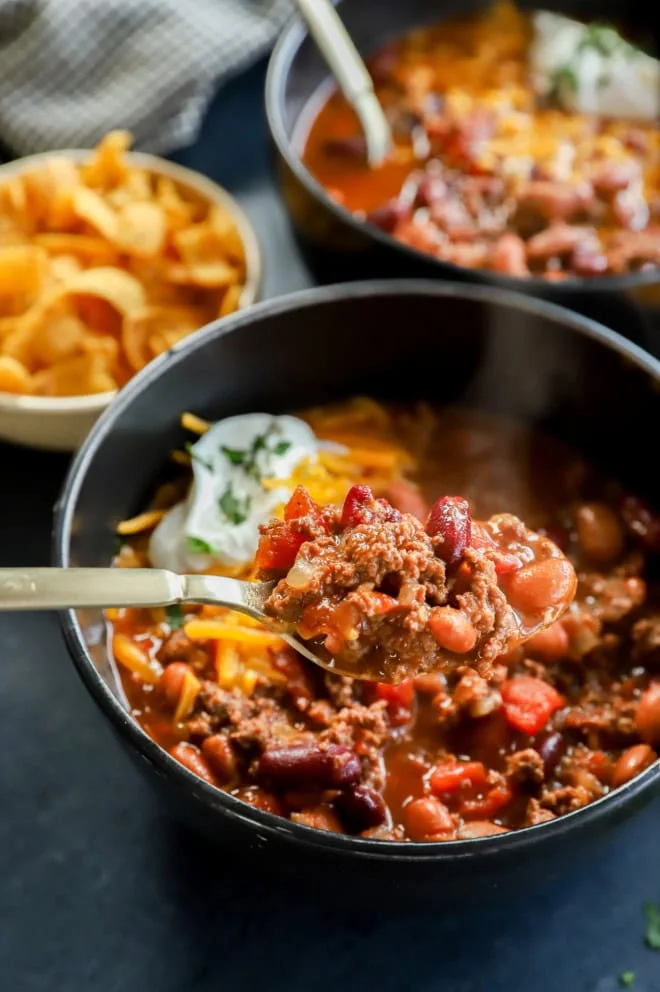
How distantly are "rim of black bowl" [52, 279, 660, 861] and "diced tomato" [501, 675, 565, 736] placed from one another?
371 mm

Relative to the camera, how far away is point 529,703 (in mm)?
2020

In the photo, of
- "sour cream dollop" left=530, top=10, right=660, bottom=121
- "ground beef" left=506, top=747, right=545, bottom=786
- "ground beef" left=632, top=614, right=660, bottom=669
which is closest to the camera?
"ground beef" left=506, top=747, right=545, bottom=786

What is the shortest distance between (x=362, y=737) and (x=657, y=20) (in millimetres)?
2784

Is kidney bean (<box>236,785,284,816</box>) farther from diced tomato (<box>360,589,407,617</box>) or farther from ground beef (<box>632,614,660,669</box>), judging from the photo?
ground beef (<box>632,614,660,669</box>)

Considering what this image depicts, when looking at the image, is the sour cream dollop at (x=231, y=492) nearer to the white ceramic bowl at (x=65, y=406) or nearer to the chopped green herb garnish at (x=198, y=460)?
the chopped green herb garnish at (x=198, y=460)

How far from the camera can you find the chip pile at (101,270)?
2.54 metres

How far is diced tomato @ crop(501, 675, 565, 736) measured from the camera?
2004 millimetres

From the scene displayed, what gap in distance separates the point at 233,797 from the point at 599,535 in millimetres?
1021

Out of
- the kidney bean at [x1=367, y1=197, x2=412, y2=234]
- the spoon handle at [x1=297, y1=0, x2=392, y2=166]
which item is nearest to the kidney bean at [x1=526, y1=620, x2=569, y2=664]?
the kidney bean at [x1=367, y1=197, x2=412, y2=234]

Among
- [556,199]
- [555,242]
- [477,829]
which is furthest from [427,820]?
[556,199]

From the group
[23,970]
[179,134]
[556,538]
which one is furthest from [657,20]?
[23,970]

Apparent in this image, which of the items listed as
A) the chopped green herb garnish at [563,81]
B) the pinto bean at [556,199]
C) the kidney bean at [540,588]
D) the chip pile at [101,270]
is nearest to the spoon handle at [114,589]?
the kidney bean at [540,588]

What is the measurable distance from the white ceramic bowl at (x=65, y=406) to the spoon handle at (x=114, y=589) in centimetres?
84

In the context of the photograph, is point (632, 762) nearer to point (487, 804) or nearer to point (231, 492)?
point (487, 804)
